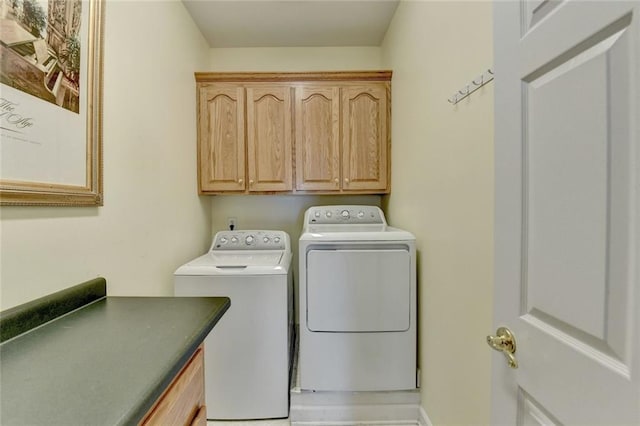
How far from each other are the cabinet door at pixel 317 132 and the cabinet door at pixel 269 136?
89 millimetres

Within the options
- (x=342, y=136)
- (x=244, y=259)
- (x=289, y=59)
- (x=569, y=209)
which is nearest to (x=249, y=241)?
(x=244, y=259)

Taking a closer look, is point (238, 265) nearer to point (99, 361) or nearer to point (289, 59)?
point (99, 361)

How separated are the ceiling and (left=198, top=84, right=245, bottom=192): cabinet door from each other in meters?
0.50

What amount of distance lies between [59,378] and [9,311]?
362 millimetres

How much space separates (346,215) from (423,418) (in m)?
1.39

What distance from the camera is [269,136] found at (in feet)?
7.52

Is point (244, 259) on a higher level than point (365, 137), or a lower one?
lower

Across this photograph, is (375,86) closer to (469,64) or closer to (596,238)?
(469,64)

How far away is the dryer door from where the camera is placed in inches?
66.7

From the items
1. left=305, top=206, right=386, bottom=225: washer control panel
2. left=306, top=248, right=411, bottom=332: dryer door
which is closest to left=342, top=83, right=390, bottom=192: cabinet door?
left=305, top=206, right=386, bottom=225: washer control panel

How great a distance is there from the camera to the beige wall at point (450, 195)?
103 cm

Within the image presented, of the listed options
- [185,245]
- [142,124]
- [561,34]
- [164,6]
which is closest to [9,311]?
[142,124]

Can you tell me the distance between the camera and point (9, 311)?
2.56ft

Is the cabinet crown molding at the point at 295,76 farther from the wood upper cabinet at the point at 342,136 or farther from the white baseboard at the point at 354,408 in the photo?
the white baseboard at the point at 354,408
